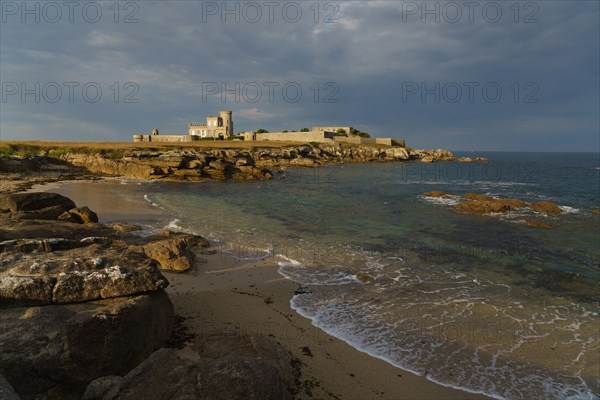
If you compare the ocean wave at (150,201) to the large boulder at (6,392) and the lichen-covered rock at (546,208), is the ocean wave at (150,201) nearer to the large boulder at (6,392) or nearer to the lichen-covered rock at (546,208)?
the large boulder at (6,392)

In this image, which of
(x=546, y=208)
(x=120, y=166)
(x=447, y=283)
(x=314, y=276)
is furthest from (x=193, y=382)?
(x=120, y=166)

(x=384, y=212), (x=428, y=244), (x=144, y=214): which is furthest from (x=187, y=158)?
(x=428, y=244)

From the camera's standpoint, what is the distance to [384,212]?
26828 mm

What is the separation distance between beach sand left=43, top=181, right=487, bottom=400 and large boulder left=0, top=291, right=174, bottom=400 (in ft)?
6.24

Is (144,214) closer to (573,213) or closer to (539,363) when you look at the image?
(539,363)

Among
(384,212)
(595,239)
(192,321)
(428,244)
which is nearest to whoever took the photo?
(192,321)

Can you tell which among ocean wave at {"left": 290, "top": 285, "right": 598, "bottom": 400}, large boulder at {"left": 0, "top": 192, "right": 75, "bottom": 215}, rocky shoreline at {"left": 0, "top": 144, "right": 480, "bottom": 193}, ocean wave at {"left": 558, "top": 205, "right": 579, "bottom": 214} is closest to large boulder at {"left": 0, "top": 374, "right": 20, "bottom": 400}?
ocean wave at {"left": 290, "top": 285, "right": 598, "bottom": 400}

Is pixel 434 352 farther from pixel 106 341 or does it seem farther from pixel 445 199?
pixel 445 199

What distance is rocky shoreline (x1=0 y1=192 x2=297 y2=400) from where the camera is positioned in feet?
14.1

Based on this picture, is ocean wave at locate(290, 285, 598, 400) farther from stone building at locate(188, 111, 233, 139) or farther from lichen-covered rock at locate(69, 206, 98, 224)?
stone building at locate(188, 111, 233, 139)

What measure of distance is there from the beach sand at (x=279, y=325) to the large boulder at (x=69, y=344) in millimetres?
1901

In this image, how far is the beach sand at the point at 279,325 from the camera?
21.5 feet

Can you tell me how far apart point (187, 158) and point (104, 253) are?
4775 centimetres

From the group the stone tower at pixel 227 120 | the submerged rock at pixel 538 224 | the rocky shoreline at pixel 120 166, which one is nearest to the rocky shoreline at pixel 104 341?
the submerged rock at pixel 538 224
